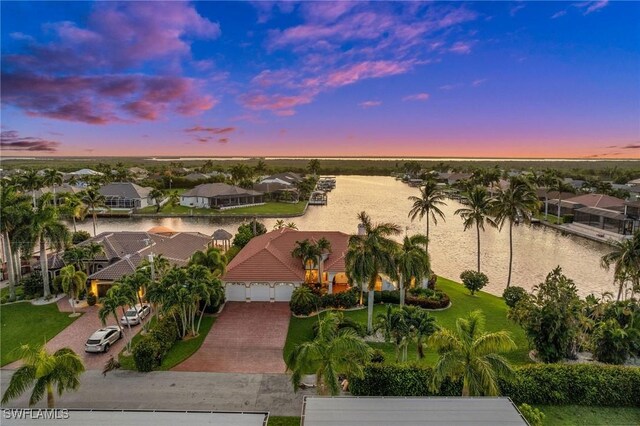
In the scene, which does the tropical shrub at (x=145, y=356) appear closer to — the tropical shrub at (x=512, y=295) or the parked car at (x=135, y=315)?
the parked car at (x=135, y=315)

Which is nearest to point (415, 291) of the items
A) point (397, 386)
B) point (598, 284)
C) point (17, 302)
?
point (397, 386)

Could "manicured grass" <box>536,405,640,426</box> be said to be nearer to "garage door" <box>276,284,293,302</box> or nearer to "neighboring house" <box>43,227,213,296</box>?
A: "garage door" <box>276,284,293,302</box>

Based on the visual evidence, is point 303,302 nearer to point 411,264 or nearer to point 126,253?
point 411,264

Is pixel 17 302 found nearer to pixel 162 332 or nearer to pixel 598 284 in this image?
pixel 162 332

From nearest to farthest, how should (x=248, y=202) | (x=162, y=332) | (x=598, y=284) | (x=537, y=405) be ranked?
1. (x=537, y=405)
2. (x=162, y=332)
3. (x=598, y=284)
4. (x=248, y=202)

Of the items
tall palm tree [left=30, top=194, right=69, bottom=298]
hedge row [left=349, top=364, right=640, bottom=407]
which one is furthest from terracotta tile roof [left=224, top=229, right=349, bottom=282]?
hedge row [left=349, top=364, right=640, bottom=407]

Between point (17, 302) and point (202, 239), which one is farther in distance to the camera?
point (202, 239)

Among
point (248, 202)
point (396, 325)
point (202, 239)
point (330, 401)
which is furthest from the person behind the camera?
point (248, 202)

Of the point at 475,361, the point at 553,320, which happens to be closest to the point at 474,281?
the point at 553,320
